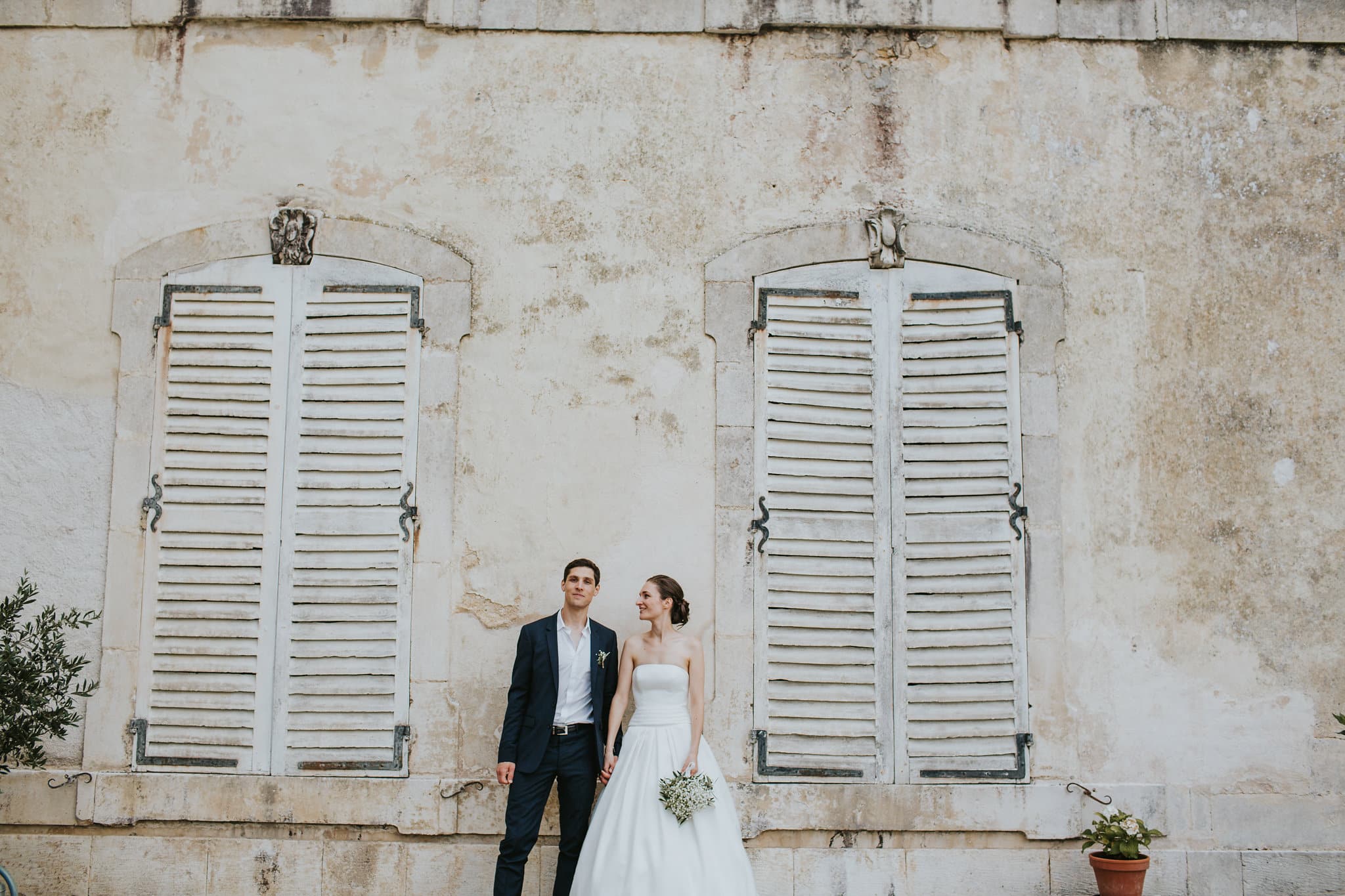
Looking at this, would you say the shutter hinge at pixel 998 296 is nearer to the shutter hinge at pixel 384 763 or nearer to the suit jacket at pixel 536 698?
the suit jacket at pixel 536 698

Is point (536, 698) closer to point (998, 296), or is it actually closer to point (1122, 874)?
point (1122, 874)

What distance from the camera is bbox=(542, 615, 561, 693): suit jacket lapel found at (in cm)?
562

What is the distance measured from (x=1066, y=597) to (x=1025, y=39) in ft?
9.42

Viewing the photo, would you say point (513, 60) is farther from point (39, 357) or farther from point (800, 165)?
point (39, 357)

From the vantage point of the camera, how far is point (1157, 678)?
236 inches

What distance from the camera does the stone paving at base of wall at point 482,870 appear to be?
5812 mm

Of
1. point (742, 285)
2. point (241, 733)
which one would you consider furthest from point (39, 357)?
point (742, 285)

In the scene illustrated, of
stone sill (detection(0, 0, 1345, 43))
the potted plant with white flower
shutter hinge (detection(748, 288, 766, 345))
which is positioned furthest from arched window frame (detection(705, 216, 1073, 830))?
stone sill (detection(0, 0, 1345, 43))

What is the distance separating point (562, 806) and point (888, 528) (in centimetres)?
204

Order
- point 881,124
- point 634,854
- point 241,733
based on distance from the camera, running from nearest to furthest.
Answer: point 634,854 → point 241,733 → point 881,124

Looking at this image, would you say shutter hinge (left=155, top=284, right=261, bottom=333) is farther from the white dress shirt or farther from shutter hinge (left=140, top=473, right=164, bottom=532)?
the white dress shirt

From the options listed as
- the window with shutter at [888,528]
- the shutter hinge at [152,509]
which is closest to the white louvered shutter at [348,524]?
the shutter hinge at [152,509]

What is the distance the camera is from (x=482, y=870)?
230 inches

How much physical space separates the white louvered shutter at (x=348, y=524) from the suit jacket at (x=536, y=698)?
647 millimetres
